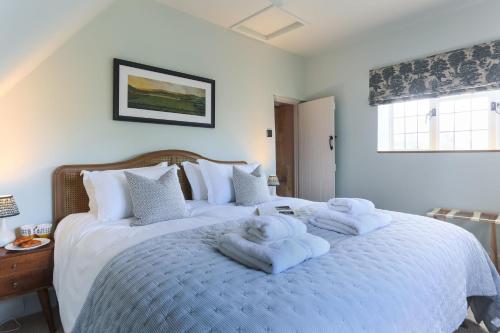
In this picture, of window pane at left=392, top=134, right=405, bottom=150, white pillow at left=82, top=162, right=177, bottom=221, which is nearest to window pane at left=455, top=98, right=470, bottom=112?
window pane at left=392, top=134, right=405, bottom=150

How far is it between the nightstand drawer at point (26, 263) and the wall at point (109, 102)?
444 mm

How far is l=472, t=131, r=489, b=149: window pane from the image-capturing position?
9.33 ft

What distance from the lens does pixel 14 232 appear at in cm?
205

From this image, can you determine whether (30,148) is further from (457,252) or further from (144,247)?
(457,252)

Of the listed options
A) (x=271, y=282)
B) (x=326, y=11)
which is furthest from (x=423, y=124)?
(x=271, y=282)

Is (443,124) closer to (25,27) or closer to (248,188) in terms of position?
(248,188)

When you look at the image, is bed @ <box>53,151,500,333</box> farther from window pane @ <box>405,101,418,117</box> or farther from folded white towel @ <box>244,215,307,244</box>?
window pane @ <box>405,101,418,117</box>

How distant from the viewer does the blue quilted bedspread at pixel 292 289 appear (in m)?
0.82

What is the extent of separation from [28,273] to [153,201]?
2.82ft

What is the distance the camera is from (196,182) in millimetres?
2748

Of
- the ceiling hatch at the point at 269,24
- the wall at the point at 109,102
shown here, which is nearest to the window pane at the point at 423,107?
the ceiling hatch at the point at 269,24

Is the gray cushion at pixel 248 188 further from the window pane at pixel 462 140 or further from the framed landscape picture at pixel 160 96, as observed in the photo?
the window pane at pixel 462 140

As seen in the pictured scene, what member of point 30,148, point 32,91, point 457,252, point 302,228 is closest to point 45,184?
point 30,148

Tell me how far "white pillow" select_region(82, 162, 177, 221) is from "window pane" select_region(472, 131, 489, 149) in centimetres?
330
